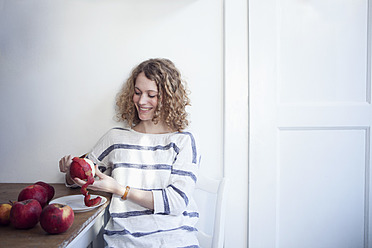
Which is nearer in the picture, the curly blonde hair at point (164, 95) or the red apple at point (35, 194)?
the red apple at point (35, 194)

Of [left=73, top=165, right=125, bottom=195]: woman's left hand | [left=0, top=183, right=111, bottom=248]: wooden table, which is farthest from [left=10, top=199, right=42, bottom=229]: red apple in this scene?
[left=73, top=165, right=125, bottom=195]: woman's left hand

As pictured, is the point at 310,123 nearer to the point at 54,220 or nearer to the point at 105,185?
the point at 105,185

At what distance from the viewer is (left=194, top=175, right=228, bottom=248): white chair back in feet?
3.73

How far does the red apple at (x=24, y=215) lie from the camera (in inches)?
29.3

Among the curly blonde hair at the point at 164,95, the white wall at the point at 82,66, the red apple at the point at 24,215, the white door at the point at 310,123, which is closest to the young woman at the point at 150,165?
the curly blonde hair at the point at 164,95

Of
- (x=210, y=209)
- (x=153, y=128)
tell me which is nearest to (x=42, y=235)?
(x=153, y=128)

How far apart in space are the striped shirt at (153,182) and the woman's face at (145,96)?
0.32 feet

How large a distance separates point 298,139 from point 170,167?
2.16ft

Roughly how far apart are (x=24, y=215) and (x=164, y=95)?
2.25ft

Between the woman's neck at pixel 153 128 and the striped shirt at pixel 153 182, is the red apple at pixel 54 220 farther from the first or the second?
the woman's neck at pixel 153 128

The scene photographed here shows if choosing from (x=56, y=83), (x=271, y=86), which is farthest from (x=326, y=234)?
(x=56, y=83)

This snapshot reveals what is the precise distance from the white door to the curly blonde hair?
0.35 metres

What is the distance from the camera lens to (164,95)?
47.7 inches

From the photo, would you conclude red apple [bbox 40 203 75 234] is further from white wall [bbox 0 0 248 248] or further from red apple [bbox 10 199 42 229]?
white wall [bbox 0 0 248 248]
